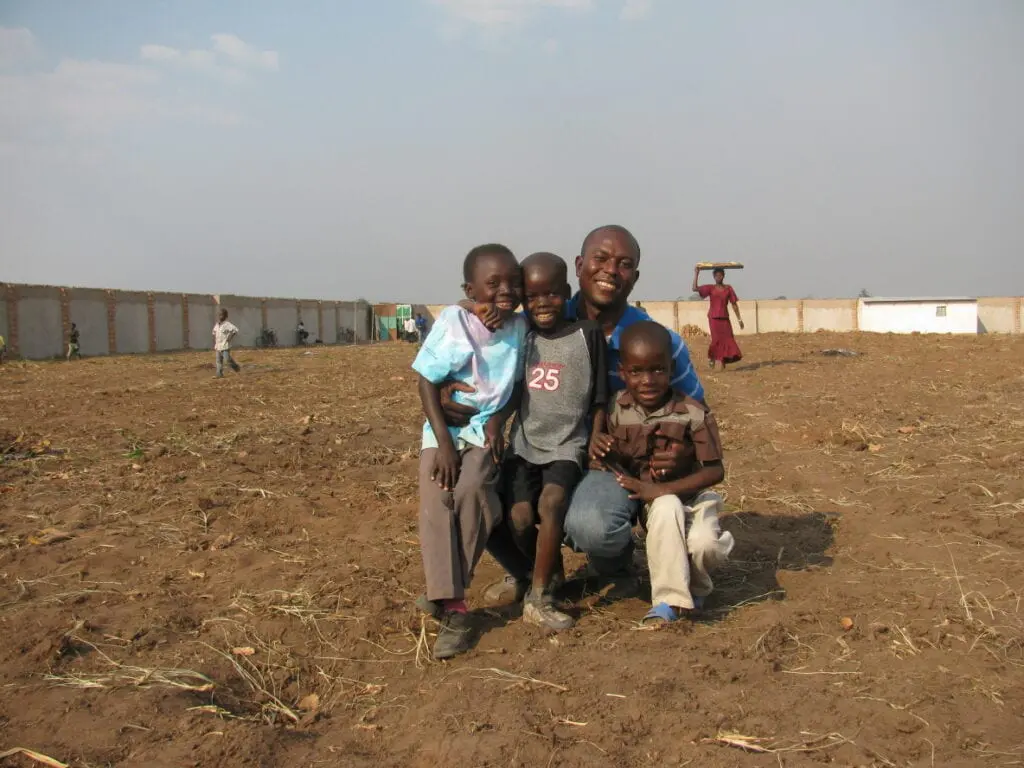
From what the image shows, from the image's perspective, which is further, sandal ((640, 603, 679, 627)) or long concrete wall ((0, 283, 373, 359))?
long concrete wall ((0, 283, 373, 359))

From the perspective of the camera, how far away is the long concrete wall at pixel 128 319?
2403 cm

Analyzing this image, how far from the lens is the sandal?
3.23 metres

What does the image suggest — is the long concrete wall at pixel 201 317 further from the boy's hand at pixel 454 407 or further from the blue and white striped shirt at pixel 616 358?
the boy's hand at pixel 454 407

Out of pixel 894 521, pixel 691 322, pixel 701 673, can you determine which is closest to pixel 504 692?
pixel 701 673

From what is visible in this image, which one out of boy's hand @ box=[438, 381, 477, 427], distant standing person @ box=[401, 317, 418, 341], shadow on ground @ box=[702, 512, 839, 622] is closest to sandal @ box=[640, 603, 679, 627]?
shadow on ground @ box=[702, 512, 839, 622]

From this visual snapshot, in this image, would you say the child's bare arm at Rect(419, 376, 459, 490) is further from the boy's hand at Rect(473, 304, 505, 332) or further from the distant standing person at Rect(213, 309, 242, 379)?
the distant standing person at Rect(213, 309, 242, 379)

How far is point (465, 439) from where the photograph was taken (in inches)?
131

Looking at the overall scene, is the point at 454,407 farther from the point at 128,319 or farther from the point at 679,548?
the point at 128,319

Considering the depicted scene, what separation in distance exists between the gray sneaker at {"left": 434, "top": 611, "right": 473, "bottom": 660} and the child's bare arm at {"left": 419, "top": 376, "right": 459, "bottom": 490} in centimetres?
50

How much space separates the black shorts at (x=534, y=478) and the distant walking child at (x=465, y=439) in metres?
0.09

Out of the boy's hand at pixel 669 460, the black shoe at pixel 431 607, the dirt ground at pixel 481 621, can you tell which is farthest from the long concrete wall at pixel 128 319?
the boy's hand at pixel 669 460

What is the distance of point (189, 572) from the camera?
4.00 metres

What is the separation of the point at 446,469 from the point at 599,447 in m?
0.65

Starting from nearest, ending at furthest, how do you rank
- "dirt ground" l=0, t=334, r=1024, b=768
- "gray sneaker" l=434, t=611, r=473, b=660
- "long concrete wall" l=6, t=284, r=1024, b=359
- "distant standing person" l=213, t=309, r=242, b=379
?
1. "dirt ground" l=0, t=334, r=1024, b=768
2. "gray sneaker" l=434, t=611, r=473, b=660
3. "distant standing person" l=213, t=309, r=242, b=379
4. "long concrete wall" l=6, t=284, r=1024, b=359
